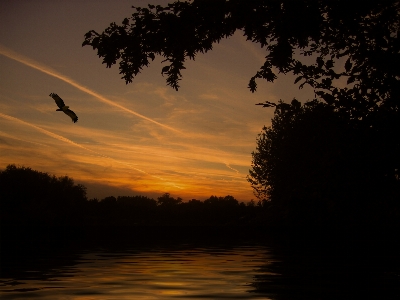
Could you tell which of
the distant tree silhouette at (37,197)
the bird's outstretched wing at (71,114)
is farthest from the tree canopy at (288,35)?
the distant tree silhouette at (37,197)

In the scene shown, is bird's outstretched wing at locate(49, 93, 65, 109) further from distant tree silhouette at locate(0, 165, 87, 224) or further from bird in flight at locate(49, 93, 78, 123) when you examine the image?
distant tree silhouette at locate(0, 165, 87, 224)

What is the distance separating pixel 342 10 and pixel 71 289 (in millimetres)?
8926

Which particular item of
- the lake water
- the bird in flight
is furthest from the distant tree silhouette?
the bird in flight

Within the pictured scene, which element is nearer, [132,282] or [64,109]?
[64,109]

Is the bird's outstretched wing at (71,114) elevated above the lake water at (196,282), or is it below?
above

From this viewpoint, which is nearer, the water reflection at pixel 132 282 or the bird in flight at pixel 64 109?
the water reflection at pixel 132 282

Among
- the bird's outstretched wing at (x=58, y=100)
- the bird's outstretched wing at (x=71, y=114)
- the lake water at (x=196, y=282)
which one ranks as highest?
the bird's outstretched wing at (x=58, y=100)

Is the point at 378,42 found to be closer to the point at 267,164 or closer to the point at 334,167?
the point at 334,167

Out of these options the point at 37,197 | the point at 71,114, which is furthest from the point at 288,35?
the point at 37,197

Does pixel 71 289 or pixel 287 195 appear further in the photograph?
pixel 287 195

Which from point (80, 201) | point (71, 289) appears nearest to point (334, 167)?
point (71, 289)

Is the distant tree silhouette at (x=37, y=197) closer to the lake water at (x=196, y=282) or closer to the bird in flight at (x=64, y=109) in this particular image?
the lake water at (x=196, y=282)

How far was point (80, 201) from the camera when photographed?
8325 cm

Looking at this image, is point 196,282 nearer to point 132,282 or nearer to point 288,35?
point 132,282
